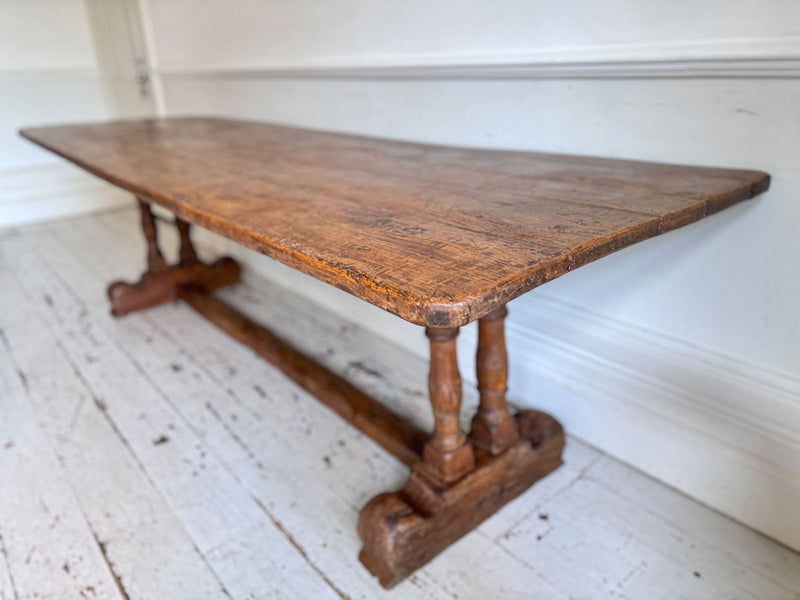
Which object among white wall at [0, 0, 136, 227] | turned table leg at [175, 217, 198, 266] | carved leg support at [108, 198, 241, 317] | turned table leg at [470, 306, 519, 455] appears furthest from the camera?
white wall at [0, 0, 136, 227]

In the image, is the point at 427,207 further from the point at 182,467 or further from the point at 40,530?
the point at 40,530

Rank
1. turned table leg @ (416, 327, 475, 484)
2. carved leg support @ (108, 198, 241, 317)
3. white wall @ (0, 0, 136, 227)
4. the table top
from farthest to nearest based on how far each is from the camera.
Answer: white wall @ (0, 0, 136, 227), carved leg support @ (108, 198, 241, 317), turned table leg @ (416, 327, 475, 484), the table top

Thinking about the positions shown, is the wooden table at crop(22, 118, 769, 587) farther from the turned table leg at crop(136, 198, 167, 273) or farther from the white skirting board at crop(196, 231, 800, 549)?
the turned table leg at crop(136, 198, 167, 273)

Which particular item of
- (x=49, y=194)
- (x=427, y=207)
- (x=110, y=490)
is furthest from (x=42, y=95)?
(x=427, y=207)

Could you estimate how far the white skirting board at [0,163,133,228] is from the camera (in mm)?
3549

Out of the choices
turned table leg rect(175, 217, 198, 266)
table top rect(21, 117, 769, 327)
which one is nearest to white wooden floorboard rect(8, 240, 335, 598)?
turned table leg rect(175, 217, 198, 266)

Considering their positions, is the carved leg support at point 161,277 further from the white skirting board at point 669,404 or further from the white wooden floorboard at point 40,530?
the white skirting board at point 669,404

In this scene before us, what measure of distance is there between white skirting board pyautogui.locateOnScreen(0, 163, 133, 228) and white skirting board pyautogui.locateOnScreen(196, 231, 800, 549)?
10.8ft

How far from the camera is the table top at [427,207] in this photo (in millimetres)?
666

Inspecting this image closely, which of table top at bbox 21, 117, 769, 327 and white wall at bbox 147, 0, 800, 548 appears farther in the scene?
white wall at bbox 147, 0, 800, 548

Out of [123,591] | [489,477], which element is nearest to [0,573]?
[123,591]

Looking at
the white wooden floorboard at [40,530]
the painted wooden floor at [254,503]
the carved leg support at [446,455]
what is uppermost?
the carved leg support at [446,455]

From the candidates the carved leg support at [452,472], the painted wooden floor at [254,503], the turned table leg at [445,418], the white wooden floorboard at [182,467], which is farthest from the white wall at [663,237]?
the white wooden floorboard at [182,467]

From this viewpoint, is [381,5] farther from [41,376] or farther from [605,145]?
[41,376]
